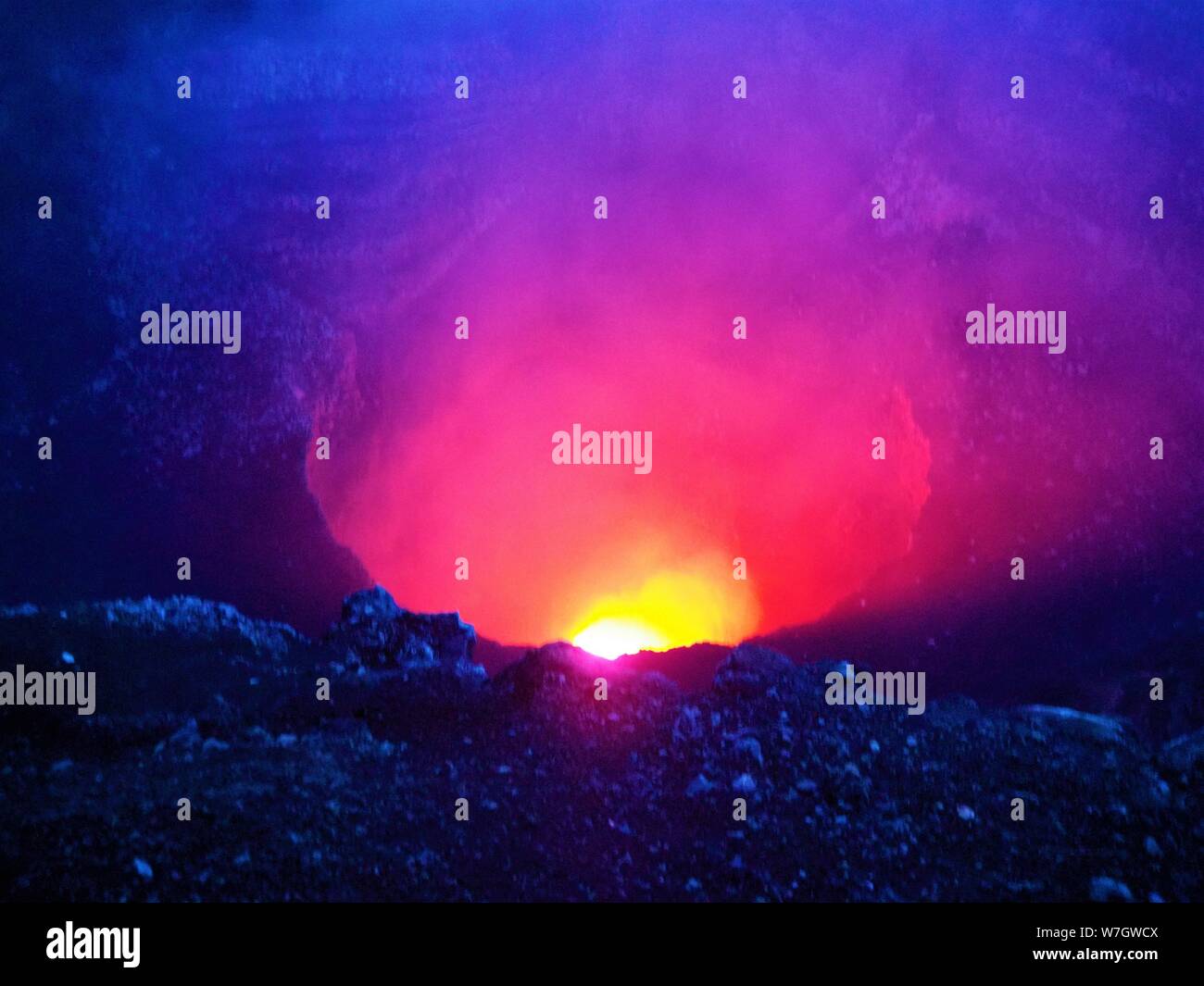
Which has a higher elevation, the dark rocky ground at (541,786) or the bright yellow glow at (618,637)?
the bright yellow glow at (618,637)

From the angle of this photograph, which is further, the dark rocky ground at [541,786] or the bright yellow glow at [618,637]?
the bright yellow glow at [618,637]

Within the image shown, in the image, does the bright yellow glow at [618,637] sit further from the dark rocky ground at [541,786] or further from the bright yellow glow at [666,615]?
the dark rocky ground at [541,786]


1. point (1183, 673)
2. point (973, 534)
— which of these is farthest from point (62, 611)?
point (1183, 673)

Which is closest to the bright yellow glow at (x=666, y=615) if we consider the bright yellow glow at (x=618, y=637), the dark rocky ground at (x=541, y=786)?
the bright yellow glow at (x=618, y=637)

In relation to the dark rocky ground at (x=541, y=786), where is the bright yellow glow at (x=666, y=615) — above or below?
above

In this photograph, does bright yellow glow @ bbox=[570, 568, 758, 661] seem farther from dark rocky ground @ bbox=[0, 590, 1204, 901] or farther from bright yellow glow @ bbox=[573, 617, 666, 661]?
dark rocky ground @ bbox=[0, 590, 1204, 901]
